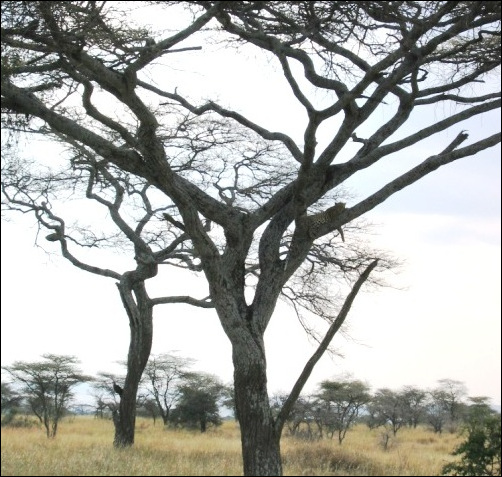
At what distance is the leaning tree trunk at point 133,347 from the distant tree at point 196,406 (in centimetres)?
1695

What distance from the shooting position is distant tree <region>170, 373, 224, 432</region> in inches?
1233

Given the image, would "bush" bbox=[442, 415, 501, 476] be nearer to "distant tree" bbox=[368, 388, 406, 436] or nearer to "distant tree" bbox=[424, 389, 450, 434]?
"distant tree" bbox=[368, 388, 406, 436]

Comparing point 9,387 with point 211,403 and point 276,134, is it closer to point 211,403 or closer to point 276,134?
point 211,403

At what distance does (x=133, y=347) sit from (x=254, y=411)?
6.66 m

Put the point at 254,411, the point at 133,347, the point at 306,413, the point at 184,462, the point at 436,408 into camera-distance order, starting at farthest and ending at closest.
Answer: the point at 436,408, the point at 306,413, the point at 133,347, the point at 184,462, the point at 254,411

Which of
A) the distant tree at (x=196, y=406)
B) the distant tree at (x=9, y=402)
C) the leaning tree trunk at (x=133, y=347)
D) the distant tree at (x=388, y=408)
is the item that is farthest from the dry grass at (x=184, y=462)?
the distant tree at (x=9, y=402)

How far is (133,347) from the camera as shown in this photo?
1444cm

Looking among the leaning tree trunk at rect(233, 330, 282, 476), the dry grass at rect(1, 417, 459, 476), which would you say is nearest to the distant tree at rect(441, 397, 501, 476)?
the dry grass at rect(1, 417, 459, 476)

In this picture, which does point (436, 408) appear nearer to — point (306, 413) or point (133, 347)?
point (306, 413)

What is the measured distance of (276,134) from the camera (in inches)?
383

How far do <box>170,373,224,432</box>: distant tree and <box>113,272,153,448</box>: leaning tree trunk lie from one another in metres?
16.9

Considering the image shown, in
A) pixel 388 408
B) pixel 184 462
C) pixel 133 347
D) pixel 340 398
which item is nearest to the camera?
pixel 184 462

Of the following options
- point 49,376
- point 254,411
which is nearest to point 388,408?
point 49,376

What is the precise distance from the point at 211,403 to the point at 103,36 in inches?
989
